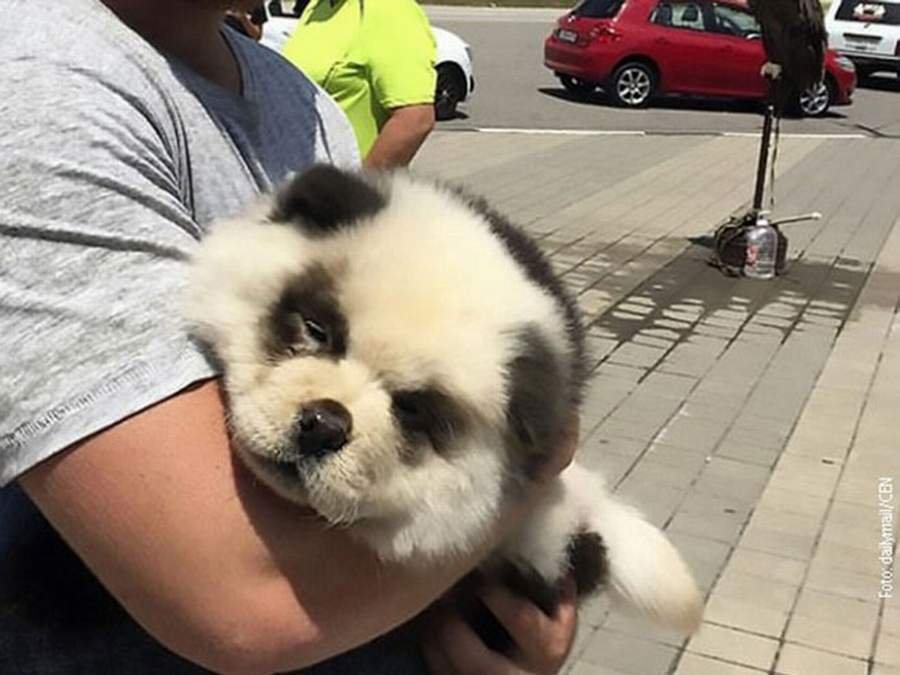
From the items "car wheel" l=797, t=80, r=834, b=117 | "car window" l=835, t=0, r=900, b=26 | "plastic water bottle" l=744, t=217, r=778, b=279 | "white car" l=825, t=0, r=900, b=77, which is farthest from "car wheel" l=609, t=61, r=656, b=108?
"plastic water bottle" l=744, t=217, r=778, b=279

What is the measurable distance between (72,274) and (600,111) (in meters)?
17.6

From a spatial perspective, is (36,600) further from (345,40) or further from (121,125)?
(345,40)

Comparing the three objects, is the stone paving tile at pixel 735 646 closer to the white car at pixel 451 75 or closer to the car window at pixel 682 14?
the white car at pixel 451 75

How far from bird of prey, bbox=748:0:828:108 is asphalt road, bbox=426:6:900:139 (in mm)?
7162

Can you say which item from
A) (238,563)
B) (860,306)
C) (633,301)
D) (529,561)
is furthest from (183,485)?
(860,306)

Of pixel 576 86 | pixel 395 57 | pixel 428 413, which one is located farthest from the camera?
pixel 576 86

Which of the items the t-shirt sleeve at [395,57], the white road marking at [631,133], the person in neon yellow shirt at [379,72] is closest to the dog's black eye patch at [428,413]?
the person in neon yellow shirt at [379,72]

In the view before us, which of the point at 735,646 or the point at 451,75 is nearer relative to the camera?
the point at 735,646

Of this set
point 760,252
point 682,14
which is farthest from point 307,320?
point 682,14

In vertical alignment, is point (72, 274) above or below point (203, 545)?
above

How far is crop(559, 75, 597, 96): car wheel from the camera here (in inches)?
770

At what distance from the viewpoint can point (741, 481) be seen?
5.27 metres

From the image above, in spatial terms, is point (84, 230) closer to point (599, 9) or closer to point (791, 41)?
point (791, 41)

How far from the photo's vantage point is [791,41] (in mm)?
8648
